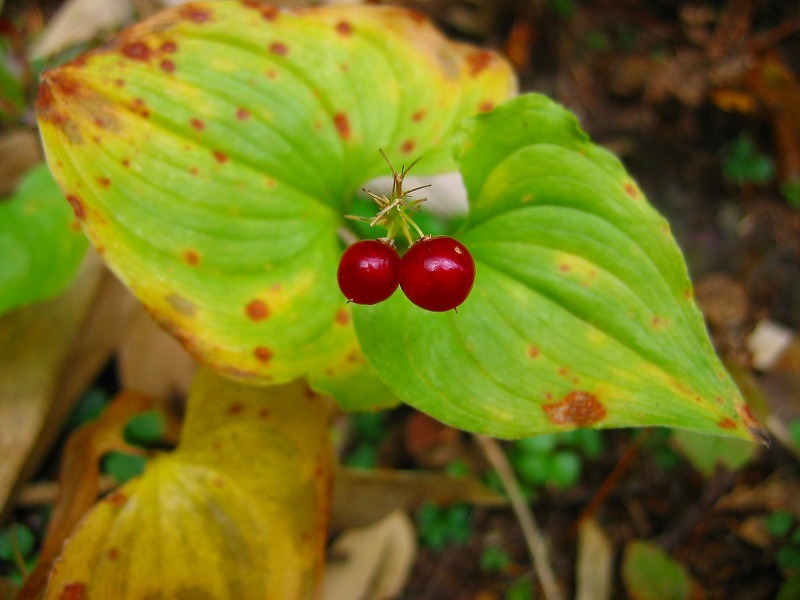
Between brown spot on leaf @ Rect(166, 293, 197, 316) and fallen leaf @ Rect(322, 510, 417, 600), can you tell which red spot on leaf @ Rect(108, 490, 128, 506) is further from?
fallen leaf @ Rect(322, 510, 417, 600)

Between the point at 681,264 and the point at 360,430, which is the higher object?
the point at 681,264

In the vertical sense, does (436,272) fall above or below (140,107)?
below

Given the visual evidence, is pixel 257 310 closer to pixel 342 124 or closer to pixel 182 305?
pixel 182 305

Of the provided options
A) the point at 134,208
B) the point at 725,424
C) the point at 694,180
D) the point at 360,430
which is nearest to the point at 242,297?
the point at 134,208

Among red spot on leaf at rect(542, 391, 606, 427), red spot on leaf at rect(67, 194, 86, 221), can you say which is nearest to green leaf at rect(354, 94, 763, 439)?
red spot on leaf at rect(542, 391, 606, 427)

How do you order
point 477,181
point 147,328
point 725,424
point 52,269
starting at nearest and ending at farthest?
point 725,424
point 477,181
point 52,269
point 147,328

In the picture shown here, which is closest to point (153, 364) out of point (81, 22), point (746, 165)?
point (81, 22)

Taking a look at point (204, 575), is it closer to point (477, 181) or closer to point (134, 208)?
point (134, 208)
